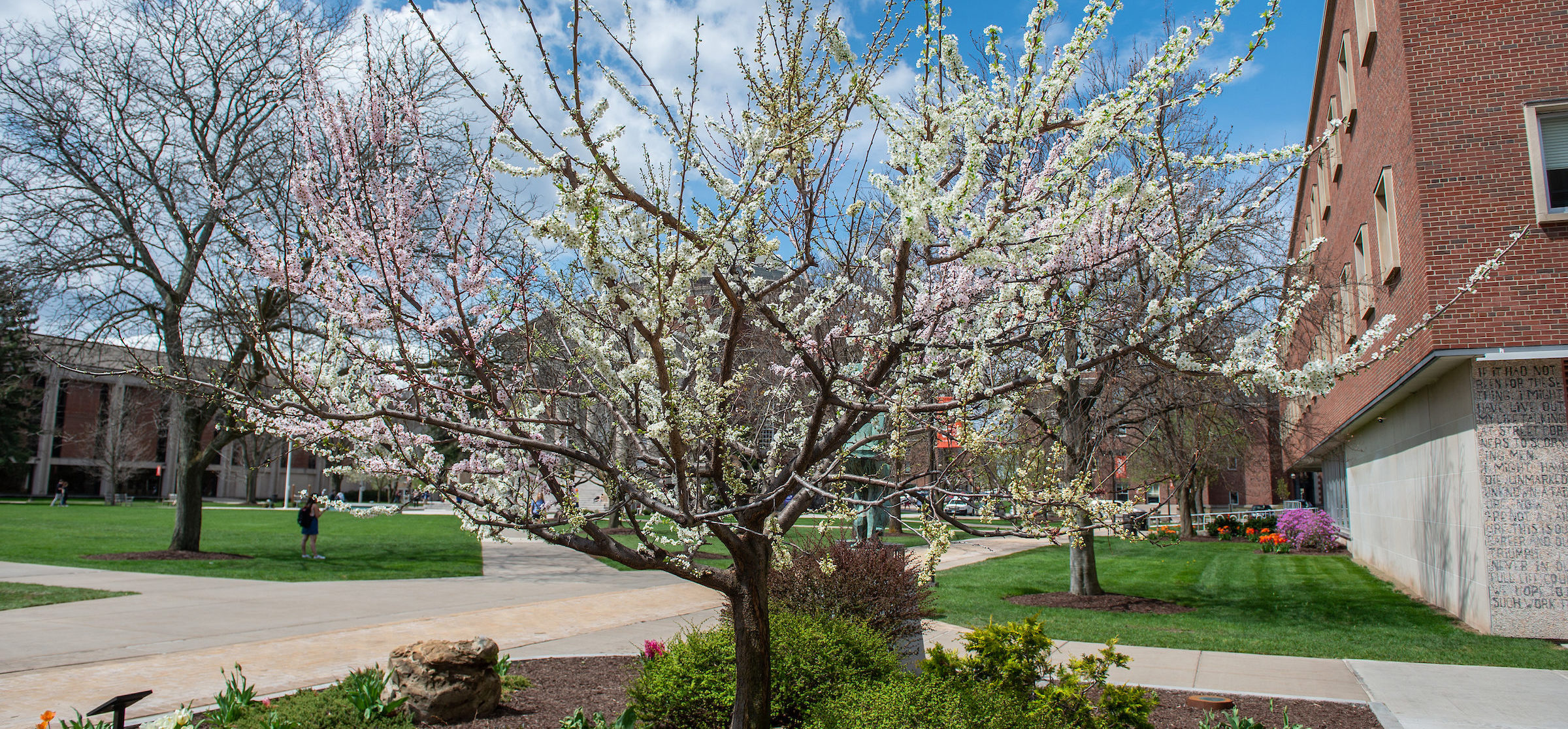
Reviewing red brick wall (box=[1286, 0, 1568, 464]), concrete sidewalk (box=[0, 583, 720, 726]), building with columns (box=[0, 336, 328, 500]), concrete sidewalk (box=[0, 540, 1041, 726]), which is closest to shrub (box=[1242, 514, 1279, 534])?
red brick wall (box=[1286, 0, 1568, 464])

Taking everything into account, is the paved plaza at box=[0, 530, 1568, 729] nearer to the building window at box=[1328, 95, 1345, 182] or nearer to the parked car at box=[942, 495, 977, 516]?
the parked car at box=[942, 495, 977, 516]

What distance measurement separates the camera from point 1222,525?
31031 mm

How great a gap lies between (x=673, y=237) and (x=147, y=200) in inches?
721

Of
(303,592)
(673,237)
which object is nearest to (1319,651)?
(673,237)

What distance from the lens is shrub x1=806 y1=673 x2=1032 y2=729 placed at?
14.5 ft

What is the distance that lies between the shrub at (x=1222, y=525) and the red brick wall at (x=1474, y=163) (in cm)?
2221

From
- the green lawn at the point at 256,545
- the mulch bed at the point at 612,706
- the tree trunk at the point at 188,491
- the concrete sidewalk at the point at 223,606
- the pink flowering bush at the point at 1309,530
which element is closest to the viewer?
the mulch bed at the point at 612,706

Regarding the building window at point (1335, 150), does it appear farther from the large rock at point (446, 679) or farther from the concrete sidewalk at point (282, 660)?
the large rock at point (446, 679)

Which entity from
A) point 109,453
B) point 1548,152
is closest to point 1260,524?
point 1548,152

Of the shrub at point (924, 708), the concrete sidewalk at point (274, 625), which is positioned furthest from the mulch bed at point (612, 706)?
the shrub at point (924, 708)

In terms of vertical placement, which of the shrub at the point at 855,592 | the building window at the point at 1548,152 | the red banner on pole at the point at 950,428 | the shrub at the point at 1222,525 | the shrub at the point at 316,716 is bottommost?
the shrub at the point at 1222,525

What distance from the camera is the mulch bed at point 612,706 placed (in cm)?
557

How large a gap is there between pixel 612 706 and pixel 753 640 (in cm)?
205

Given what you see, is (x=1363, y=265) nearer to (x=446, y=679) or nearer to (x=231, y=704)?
(x=446, y=679)
